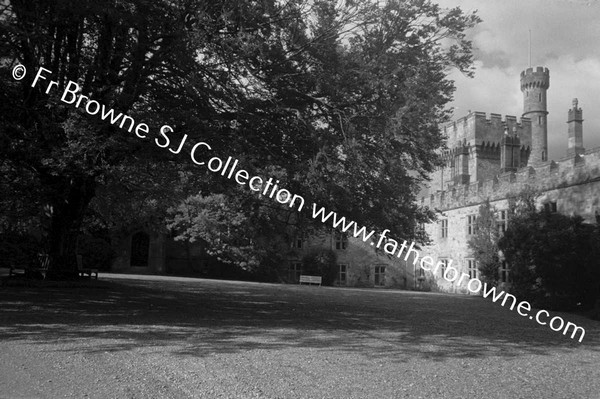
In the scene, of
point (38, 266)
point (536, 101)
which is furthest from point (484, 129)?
point (38, 266)

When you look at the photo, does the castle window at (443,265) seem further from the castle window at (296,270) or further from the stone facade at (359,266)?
the castle window at (296,270)

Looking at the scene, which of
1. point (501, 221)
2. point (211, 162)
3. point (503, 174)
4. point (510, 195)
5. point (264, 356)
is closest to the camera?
point (264, 356)

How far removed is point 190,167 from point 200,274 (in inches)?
1062

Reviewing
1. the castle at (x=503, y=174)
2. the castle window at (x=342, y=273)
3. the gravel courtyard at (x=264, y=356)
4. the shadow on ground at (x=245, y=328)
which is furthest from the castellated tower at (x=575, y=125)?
the gravel courtyard at (x=264, y=356)

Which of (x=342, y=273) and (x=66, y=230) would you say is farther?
(x=342, y=273)

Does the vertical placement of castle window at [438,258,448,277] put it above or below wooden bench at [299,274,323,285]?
above

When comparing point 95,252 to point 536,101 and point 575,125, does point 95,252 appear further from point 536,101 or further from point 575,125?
point 536,101

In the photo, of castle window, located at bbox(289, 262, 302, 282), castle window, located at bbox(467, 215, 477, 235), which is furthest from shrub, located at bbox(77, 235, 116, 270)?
castle window, located at bbox(467, 215, 477, 235)

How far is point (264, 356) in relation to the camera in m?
8.58

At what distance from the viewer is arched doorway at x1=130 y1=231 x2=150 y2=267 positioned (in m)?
41.5

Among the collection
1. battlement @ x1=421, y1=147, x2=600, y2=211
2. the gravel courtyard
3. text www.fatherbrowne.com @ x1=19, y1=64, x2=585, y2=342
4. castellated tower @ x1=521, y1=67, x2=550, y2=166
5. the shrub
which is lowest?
the gravel courtyard

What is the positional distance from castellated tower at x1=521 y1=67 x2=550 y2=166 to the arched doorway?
38099 millimetres

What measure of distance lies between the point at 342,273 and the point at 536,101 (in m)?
30.6

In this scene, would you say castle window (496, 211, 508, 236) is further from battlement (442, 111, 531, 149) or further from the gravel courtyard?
battlement (442, 111, 531, 149)
